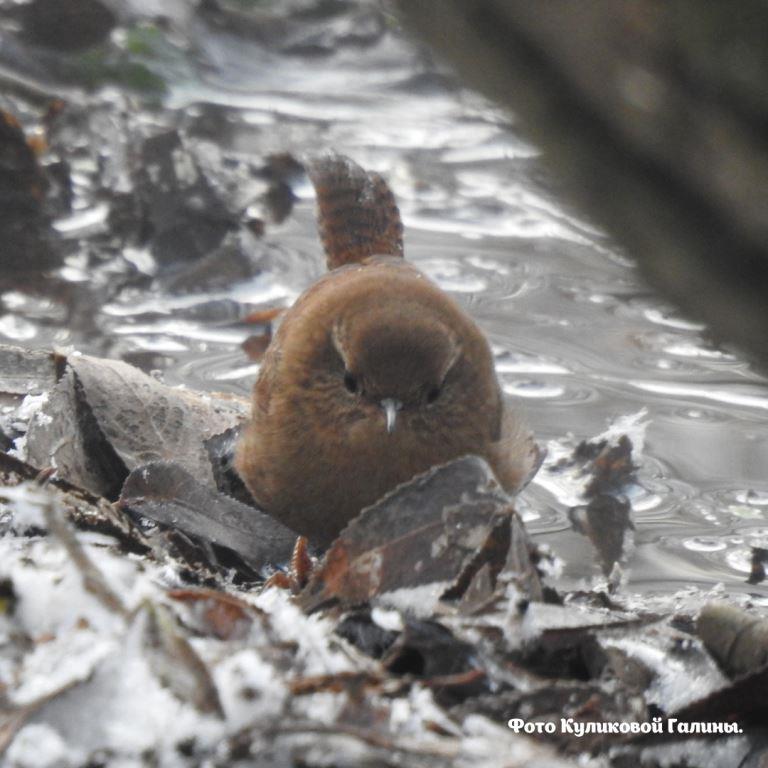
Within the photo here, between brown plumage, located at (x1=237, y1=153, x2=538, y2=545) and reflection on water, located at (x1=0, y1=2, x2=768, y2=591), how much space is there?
43cm

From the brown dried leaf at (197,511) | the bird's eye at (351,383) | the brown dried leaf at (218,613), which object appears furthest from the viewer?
the bird's eye at (351,383)

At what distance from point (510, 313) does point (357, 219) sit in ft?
4.11

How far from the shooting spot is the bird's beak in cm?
393

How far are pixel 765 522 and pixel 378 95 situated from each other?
6154 mm

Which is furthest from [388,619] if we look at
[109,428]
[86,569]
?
[109,428]

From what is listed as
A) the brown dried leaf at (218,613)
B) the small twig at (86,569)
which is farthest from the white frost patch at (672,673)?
the small twig at (86,569)

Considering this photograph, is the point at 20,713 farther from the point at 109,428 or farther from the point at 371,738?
the point at 109,428

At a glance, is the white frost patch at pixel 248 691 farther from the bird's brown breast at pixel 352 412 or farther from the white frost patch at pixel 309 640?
the bird's brown breast at pixel 352 412

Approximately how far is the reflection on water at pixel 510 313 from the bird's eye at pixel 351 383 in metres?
0.75

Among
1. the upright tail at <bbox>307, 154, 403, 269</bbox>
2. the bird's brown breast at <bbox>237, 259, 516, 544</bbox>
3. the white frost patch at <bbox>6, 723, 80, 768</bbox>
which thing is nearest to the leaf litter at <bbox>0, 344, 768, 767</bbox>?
the white frost patch at <bbox>6, 723, 80, 768</bbox>

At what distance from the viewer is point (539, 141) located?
0.87 metres

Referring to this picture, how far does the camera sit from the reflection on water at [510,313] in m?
4.40

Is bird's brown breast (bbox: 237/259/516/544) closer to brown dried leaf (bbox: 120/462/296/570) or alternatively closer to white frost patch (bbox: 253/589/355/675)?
brown dried leaf (bbox: 120/462/296/570)

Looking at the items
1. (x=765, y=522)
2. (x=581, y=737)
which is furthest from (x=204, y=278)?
(x=581, y=737)
